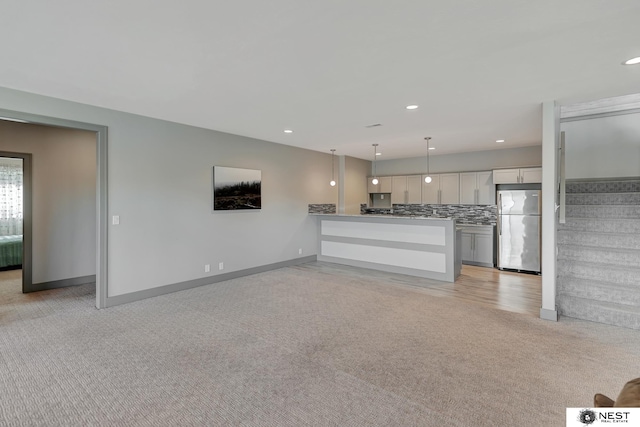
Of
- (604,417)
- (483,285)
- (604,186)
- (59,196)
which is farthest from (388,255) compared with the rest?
(59,196)

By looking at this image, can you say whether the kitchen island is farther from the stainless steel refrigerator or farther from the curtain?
the curtain

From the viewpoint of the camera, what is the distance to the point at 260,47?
8.10 feet

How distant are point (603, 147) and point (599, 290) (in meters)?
2.08

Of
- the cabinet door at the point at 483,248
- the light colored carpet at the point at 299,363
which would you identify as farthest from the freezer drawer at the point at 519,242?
the light colored carpet at the point at 299,363

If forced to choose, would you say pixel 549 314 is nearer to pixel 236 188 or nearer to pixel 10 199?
pixel 236 188

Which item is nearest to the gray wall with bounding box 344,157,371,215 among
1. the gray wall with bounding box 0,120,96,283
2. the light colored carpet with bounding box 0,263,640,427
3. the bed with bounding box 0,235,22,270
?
the light colored carpet with bounding box 0,263,640,427

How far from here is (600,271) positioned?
157 inches

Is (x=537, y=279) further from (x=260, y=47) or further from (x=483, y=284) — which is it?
(x=260, y=47)

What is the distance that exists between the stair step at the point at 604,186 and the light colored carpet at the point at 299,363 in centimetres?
205

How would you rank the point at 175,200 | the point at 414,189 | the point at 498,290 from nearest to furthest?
the point at 175,200 → the point at 498,290 → the point at 414,189

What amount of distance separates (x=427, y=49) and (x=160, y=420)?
336 cm

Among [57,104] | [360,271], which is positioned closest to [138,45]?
[57,104]

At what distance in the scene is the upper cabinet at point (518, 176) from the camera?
639 centimetres

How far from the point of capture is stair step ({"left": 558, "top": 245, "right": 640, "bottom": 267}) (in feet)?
12.7
